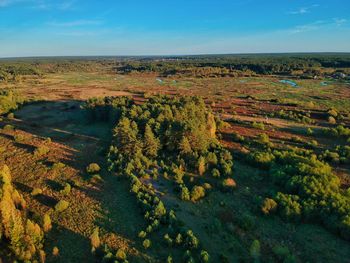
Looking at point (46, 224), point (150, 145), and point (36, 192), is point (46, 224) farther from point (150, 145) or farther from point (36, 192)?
point (150, 145)

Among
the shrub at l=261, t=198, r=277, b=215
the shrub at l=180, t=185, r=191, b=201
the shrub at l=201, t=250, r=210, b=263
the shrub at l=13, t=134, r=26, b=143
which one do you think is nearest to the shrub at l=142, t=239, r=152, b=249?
the shrub at l=201, t=250, r=210, b=263

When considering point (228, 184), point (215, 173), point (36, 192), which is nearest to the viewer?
point (36, 192)

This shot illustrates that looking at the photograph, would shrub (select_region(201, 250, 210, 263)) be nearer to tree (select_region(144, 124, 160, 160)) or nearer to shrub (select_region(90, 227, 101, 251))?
shrub (select_region(90, 227, 101, 251))

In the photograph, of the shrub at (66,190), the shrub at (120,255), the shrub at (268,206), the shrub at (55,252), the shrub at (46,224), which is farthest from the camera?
the shrub at (66,190)

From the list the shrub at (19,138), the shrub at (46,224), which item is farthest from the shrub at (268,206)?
the shrub at (19,138)

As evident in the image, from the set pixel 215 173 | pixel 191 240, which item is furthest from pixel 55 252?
pixel 215 173

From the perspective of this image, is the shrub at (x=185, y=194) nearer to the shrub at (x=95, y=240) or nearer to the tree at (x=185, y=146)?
the tree at (x=185, y=146)
